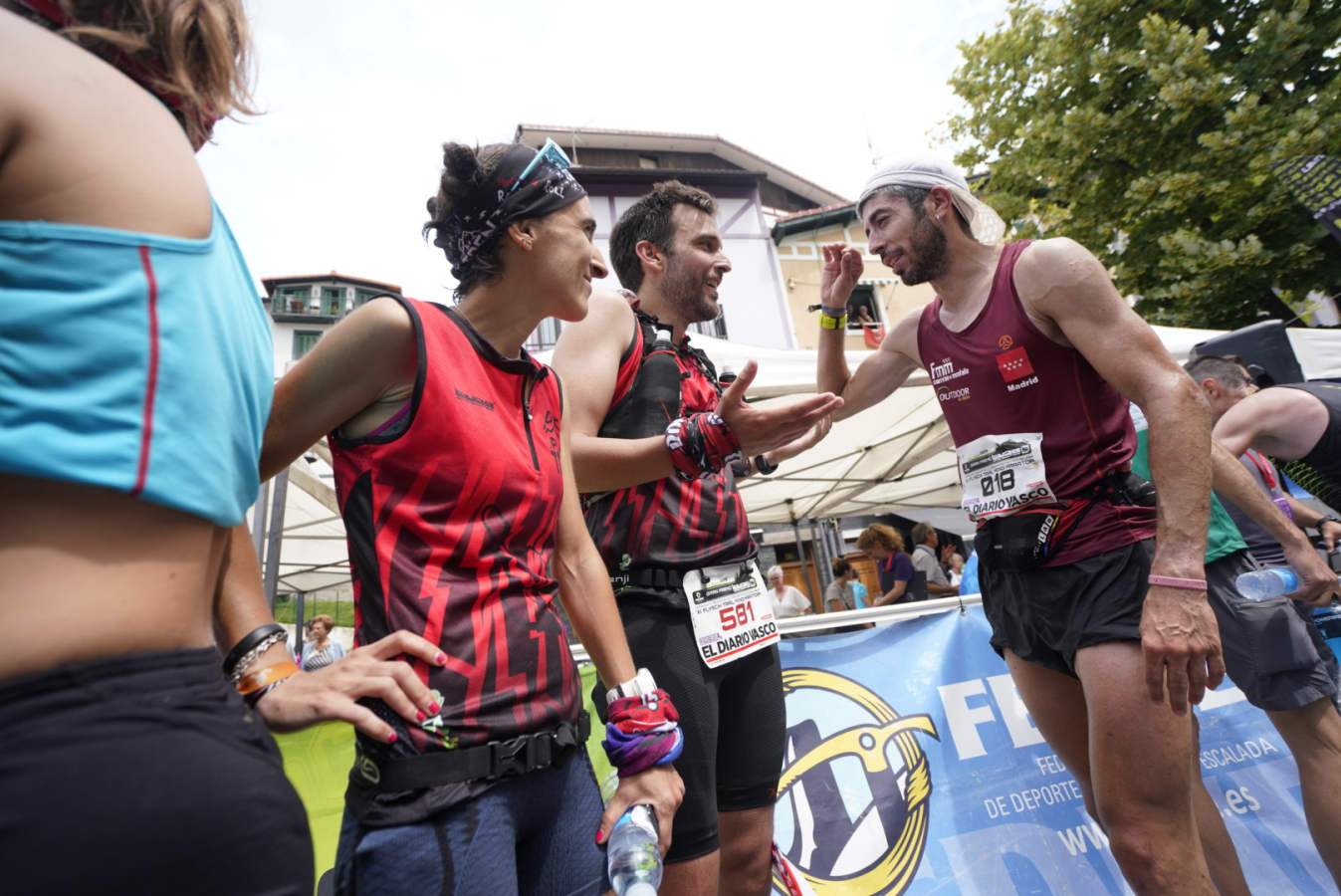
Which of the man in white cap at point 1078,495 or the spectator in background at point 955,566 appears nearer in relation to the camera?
the man in white cap at point 1078,495

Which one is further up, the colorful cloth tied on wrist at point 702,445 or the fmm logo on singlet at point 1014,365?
the fmm logo on singlet at point 1014,365

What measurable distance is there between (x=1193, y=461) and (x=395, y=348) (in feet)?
6.56

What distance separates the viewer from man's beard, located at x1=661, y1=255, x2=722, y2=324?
8.56ft

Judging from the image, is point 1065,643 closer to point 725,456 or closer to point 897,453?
point 725,456

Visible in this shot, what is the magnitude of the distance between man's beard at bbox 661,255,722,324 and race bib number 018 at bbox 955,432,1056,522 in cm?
99

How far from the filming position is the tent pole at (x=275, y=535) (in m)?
4.84

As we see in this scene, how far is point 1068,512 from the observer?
2.20 metres

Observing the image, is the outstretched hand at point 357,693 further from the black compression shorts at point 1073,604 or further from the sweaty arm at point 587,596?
the black compression shorts at point 1073,604

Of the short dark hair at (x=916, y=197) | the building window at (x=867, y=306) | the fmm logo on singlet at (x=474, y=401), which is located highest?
the building window at (x=867, y=306)

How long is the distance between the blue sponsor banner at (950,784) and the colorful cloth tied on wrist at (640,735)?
6.50 ft

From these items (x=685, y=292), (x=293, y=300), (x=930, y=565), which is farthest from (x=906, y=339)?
(x=293, y=300)

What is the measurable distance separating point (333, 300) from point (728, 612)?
48115mm

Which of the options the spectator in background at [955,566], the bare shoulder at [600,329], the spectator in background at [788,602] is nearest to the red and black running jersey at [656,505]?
the bare shoulder at [600,329]

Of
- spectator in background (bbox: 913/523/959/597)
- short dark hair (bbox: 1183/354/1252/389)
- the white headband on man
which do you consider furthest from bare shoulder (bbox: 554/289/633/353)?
spectator in background (bbox: 913/523/959/597)
